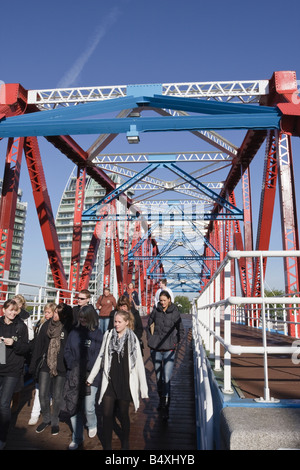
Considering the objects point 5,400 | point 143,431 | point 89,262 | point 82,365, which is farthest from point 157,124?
point 89,262

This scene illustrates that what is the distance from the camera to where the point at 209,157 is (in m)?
19.0

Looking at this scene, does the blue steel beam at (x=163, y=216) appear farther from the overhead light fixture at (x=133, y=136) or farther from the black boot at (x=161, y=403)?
the black boot at (x=161, y=403)

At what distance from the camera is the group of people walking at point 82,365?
154 inches

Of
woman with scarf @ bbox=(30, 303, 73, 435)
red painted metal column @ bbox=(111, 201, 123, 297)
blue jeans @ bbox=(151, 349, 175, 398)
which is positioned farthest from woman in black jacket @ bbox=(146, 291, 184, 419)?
red painted metal column @ bbox=(111, 201, 123, 297)

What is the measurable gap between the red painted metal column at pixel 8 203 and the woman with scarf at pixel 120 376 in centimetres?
775

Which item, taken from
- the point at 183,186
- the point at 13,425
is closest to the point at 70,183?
the point at 183,186

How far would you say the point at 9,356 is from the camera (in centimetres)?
444

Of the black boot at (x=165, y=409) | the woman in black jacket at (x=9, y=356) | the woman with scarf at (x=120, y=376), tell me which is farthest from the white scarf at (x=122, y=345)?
the black boot at (x=165, y=409)

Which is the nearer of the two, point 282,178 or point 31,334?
point 31,334

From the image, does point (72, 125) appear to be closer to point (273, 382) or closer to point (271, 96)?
point (271, 96)

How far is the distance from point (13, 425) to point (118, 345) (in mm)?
2109

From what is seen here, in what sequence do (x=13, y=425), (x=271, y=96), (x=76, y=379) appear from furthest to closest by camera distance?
(x=271, y=96) → (x=13, y=425) → (x=76, y=379)

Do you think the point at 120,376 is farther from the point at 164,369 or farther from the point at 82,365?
the point at 164,369

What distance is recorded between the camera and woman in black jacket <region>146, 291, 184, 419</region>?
5598 mm
